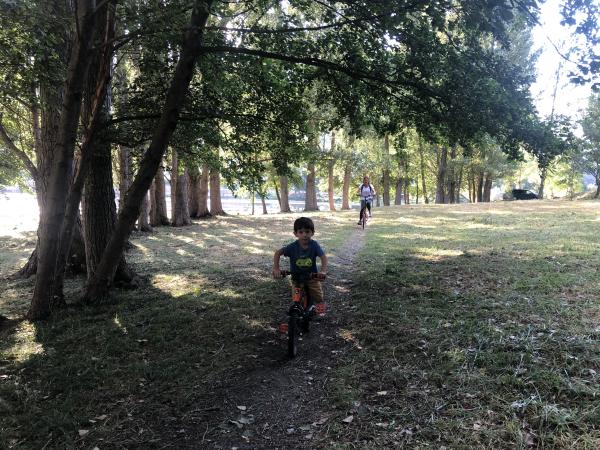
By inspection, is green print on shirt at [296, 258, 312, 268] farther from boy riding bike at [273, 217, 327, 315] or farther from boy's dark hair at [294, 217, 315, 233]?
boy's dark hair at [294, 217, 315, 233]

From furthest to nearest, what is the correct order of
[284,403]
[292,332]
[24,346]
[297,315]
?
[24,346] < [297,315] < [292,332] < [284,403]

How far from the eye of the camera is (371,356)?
506cm

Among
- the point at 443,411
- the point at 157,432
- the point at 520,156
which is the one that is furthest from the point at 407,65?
the point at 157,432

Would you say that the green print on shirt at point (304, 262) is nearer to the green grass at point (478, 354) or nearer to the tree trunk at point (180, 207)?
the green grass at point (478, 354)

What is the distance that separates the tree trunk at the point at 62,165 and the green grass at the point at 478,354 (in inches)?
189

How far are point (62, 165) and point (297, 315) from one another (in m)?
4.22

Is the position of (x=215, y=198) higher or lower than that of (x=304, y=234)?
higher

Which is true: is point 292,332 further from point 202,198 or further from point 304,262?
point 202,198

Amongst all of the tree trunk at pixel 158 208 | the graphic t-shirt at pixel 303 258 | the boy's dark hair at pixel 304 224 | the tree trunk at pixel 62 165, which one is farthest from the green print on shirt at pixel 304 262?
the tree trunk at pixel 158 208

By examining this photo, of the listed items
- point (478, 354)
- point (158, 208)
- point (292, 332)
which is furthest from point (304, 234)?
point (158, 208)

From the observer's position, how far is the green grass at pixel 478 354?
11.3 ft

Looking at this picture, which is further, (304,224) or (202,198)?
(202,198)

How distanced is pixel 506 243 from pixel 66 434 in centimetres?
1077

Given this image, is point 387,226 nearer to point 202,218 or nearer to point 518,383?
point 202,218
